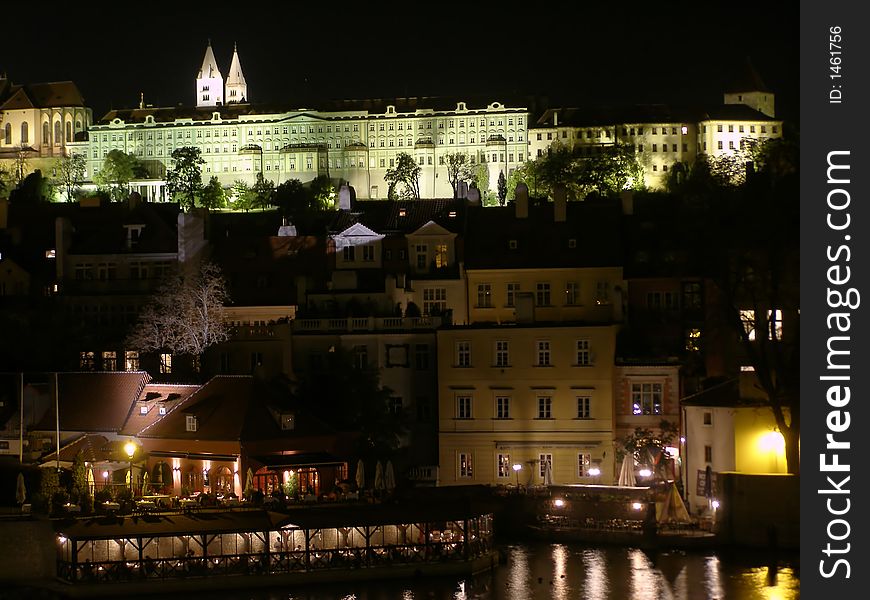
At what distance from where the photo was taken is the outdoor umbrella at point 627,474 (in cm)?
5612

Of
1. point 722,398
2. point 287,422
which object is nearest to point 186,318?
point 287,422

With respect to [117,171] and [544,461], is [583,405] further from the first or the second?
[117,171]

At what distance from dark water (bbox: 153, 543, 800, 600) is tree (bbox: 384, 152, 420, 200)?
131599 millimetres

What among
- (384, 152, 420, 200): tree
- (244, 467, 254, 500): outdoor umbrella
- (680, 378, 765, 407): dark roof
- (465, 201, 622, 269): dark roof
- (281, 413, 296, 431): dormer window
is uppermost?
(384, 152, 420, 200): tree

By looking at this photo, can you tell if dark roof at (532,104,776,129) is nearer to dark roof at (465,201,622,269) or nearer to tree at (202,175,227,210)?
tree at (202,175,227,210)

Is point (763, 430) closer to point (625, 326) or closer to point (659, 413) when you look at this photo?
point (659, 413)

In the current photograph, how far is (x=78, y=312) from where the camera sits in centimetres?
7462

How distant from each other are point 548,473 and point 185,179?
12846 cm

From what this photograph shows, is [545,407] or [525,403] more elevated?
[525,403]

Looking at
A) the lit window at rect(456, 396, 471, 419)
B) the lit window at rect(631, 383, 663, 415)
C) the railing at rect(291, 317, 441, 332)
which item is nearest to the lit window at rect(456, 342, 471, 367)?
the lit window at rect(456, 396, 471, 419)

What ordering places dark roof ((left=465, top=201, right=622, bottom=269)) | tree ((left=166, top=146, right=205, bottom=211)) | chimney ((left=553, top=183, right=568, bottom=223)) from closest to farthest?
dark roof ((left=465, top=201, right=622, bottom=269)), chimney ((left=553, top=183, right=568, bottom=223)), tree ((left=166, top=146, right=205, bottom=211))

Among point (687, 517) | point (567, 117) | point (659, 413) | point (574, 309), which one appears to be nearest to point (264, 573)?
point (687, 517)

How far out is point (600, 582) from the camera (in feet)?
161

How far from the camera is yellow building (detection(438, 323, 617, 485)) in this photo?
59.8 meters
